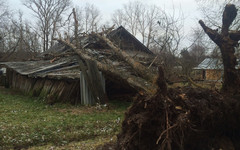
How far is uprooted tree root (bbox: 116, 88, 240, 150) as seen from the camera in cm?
318

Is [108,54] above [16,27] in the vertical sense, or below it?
below

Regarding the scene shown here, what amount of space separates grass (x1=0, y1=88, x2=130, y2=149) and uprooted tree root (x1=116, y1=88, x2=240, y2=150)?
1.70 m

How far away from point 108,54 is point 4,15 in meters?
25.0

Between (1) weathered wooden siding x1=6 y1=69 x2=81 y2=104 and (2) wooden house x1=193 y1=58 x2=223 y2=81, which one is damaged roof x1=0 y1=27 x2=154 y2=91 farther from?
(2) wooden house x1=193 y1=58 x2=223 y2=81

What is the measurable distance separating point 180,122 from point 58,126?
3.99 meters

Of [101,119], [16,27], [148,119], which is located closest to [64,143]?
[101,119]

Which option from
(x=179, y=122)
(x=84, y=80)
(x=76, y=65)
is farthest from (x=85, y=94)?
(x=179, y=122)

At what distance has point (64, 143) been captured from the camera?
5078mm

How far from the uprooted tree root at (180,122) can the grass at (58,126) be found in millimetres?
1695

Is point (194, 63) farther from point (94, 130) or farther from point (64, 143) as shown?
point (64, 143)

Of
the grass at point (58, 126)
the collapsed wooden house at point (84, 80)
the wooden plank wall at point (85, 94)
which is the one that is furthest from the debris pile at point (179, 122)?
the wooden plank wall at point (85, 94)

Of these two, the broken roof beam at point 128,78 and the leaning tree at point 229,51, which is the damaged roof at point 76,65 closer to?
the broken roof beam at point 128,78

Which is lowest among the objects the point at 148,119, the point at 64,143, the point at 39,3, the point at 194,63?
the point at 64,143

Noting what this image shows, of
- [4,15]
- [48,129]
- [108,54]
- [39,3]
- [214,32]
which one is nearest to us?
[214,32]
